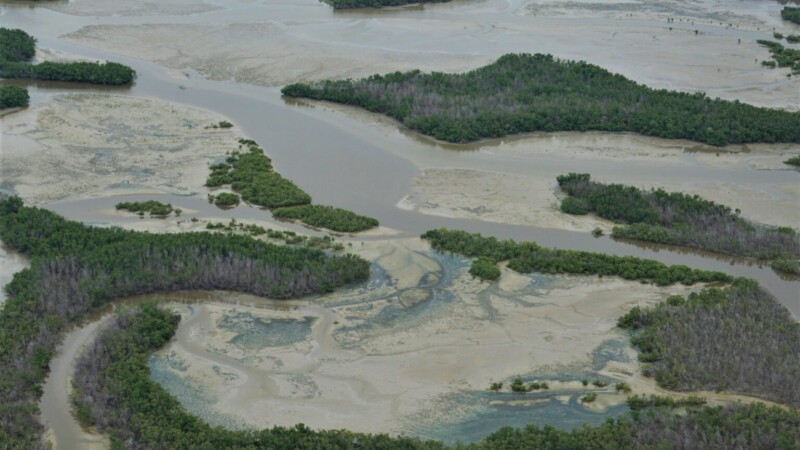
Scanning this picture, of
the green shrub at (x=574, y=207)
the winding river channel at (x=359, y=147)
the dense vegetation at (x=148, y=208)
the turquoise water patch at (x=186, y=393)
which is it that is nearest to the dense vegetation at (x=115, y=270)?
the winding river channel at (x=359, y=147)

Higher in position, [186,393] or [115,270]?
[115,270]

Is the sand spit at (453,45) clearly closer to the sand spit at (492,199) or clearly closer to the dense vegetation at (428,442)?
the sand spit at (492,199)

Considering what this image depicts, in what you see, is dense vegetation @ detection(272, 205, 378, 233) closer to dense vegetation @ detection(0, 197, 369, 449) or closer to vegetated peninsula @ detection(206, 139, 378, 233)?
vegetated peninsula @ detection(206, 139, 378, 233)

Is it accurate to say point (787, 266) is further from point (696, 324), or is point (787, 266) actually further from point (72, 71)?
point (72, 71)

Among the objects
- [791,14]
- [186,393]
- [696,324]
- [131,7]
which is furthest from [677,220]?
[131,7]

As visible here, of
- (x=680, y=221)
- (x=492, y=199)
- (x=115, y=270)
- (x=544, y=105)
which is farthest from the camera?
(x=544, y=105)

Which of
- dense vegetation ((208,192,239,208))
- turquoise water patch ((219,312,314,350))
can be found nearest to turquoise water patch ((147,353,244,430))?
turquoise water patch ((219,312,314,350))

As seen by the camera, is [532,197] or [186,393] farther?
[532,197]

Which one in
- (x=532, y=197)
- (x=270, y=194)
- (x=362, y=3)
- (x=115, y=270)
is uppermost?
(x=362, y=3)
